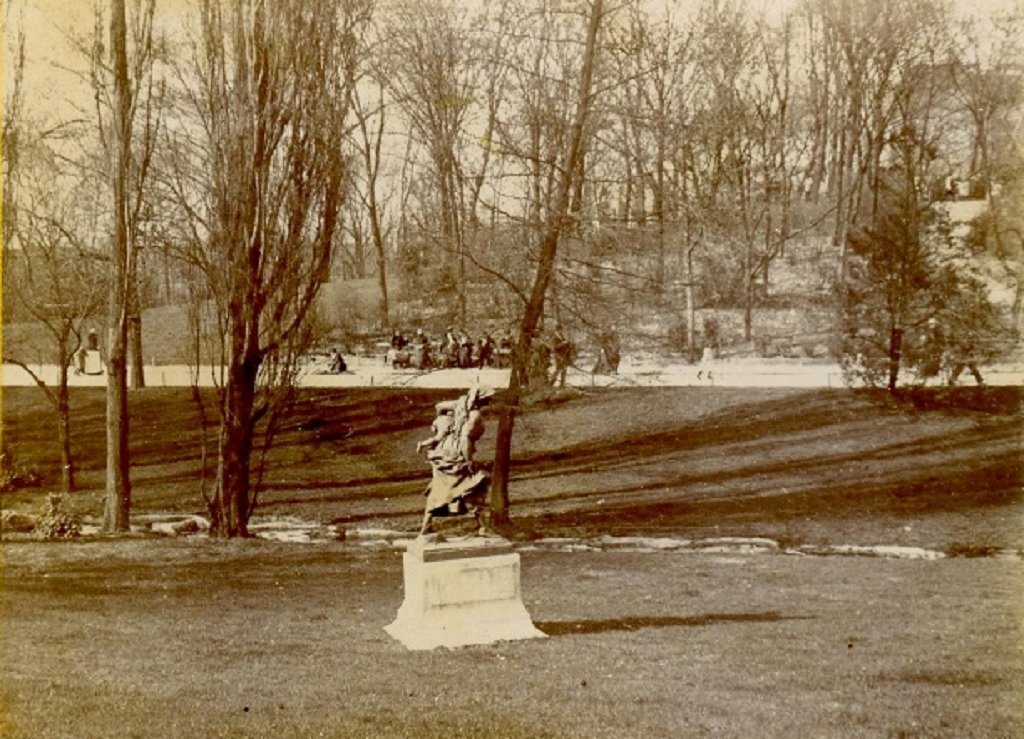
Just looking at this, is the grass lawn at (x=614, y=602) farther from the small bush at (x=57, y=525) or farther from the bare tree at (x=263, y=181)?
the bare tree at (x=263, y=181)

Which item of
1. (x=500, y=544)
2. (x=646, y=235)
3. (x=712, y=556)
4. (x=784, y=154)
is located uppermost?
(x=784, y=154)

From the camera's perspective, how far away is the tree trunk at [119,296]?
12836 millimetres

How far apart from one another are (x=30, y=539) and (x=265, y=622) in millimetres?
5786

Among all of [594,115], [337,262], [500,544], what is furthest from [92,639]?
[337,262]

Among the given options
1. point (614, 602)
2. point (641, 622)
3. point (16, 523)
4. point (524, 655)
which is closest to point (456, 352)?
point (16, 523)

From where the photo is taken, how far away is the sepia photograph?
7.57m

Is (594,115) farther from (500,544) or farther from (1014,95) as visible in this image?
(500,544)

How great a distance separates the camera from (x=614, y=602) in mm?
10281

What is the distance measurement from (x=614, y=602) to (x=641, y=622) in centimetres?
96

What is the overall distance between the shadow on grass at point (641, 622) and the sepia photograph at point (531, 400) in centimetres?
6

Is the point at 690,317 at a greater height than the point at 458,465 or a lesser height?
greater

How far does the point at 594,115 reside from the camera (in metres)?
16.6

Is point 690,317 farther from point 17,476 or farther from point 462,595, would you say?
point 462,595

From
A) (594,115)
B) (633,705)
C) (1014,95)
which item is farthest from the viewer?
(594,115)
